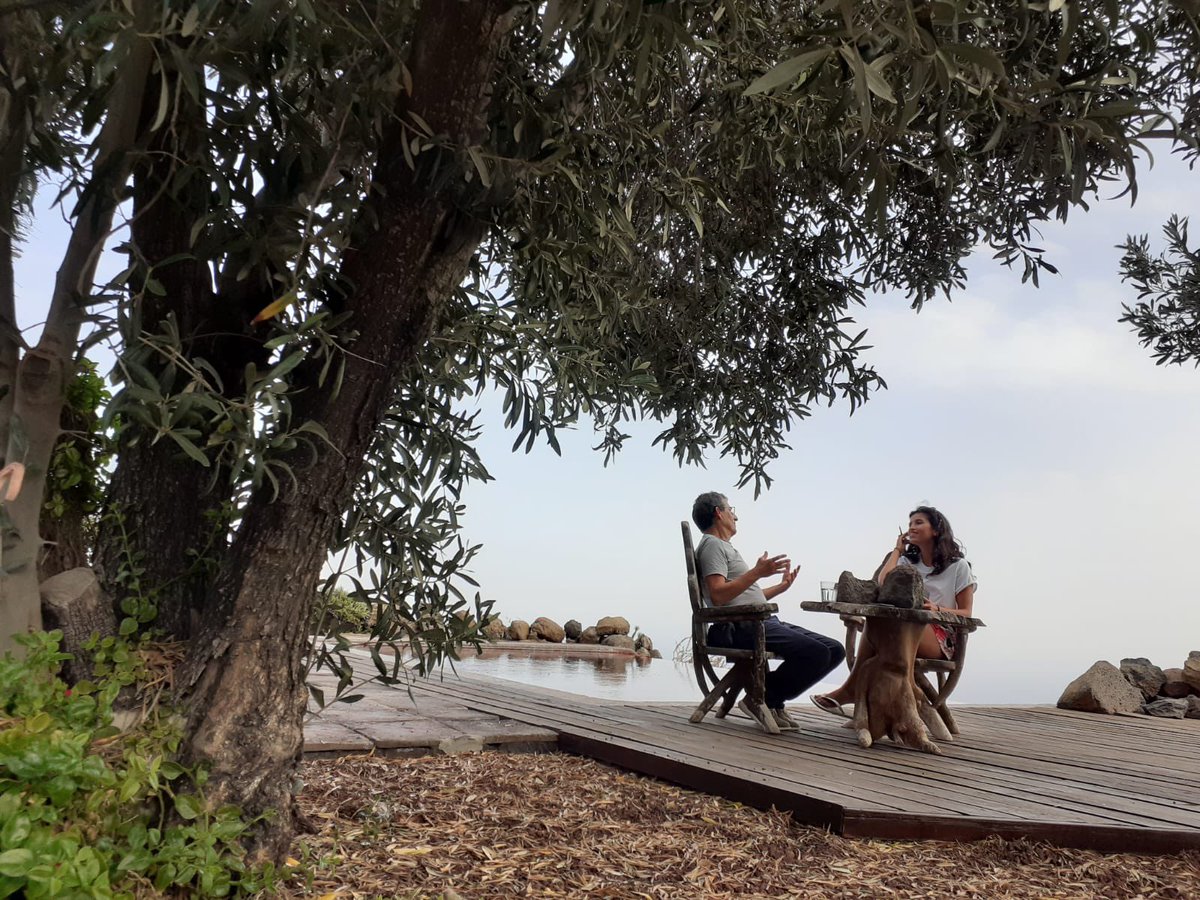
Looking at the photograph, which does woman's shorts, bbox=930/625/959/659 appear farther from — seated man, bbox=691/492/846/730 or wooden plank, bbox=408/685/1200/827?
wooden plank, bbox=408/685/1200/827

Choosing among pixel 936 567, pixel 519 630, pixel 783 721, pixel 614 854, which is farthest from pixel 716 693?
pixel 519 630

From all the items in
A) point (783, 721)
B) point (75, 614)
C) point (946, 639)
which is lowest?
point (783, 721)

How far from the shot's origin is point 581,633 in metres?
14.6

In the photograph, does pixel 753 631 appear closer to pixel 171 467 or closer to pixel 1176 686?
pixel 171 467

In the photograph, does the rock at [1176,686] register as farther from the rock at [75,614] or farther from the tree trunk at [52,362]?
the tree trunk at [52,362]

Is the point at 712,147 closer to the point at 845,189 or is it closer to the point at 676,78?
the point at 676,78

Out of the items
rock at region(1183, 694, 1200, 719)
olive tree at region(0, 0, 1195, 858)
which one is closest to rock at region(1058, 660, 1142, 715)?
rock at region(1183, 694, 1200, 719)

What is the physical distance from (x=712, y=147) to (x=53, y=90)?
2597mm

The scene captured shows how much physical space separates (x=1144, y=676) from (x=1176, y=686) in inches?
12.7

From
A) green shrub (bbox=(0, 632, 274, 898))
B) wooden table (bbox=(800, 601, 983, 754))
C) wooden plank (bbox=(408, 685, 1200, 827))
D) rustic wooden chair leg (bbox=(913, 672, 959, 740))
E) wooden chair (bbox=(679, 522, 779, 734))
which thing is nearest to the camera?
green shrub (bbox=(0, 632, 274, 898))

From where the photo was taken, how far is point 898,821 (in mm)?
3307

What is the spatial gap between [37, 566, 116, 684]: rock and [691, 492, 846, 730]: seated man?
3.55 metres

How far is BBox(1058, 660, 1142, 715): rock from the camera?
28.1 ft

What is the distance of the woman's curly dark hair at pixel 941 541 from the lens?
5.93m
